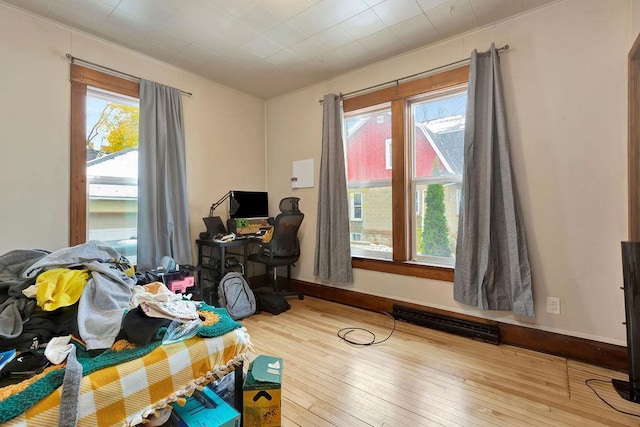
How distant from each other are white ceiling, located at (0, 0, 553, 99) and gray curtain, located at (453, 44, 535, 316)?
48 cm

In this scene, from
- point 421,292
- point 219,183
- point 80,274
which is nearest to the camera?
point 80,274

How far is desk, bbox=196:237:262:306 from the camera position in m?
3.07

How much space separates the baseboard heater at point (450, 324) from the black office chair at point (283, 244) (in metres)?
1.27

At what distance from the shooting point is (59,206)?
2.42 metres

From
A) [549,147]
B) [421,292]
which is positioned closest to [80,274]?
[421,292]

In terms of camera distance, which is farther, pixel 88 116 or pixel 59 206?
pixel 88 116

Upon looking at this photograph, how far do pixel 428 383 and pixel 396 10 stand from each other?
8.78ft

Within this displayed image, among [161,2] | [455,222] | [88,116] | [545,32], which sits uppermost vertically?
[161,2]

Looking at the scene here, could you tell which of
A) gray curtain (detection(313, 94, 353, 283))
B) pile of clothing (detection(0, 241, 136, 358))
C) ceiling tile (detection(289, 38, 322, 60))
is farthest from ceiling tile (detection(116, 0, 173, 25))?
pile of clothing (detection(0, 241, 136, 358))

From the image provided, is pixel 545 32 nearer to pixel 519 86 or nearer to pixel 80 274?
pixel 519 86

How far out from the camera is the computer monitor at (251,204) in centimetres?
360

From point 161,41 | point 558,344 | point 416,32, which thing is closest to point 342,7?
point 416,32

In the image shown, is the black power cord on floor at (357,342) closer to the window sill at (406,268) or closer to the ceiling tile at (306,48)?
the window sill at (406,268)

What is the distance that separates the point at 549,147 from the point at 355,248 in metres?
2.01
